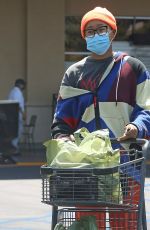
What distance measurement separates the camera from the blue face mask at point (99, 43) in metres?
4.67

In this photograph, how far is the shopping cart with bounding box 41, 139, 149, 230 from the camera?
3.92 meters

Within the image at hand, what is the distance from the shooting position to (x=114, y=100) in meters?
4.72

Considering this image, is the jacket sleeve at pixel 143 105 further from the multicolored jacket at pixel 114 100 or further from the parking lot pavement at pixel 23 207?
the parking lot pavement at pixel 23 207

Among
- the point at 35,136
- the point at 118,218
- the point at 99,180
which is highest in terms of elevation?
the point at 99,180

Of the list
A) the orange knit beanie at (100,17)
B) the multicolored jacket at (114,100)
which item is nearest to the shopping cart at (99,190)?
the multicolored jacket at (114,100)

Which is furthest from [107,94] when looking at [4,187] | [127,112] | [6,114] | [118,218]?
[6,114]

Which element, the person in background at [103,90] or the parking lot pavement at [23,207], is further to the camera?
the parking lot pavement at [23,207]

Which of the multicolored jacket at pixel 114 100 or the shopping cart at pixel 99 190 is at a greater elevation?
the multicolored jacket at pixel 114 100

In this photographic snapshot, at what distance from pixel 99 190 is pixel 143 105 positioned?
0.95m

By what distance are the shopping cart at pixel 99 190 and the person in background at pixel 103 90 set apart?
40 centimetres

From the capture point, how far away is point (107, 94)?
15.6 feet

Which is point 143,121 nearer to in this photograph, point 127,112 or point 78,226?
point 127,112

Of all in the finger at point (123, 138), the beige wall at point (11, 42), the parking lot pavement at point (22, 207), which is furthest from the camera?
the beige wall at point (11, 42)

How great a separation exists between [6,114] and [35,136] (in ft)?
12.3
